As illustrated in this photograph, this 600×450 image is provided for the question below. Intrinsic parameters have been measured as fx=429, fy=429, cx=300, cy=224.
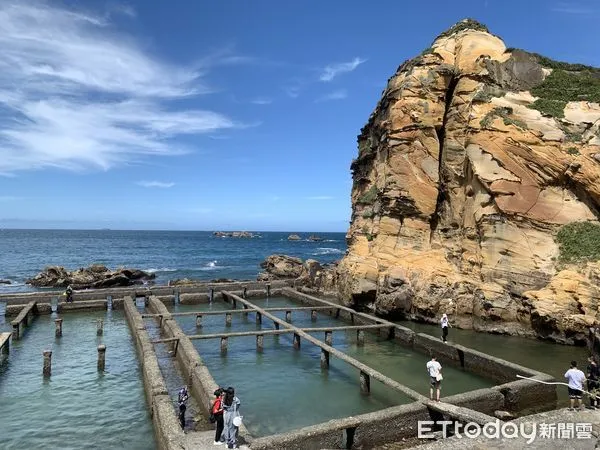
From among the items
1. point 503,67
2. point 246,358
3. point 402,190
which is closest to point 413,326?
point 402,190

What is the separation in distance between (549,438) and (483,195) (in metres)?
20.5

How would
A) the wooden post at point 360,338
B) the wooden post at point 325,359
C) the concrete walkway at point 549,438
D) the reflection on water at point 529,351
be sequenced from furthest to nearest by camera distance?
the wooden post at point 360,338, the wooden post at point 325,359, the reflection on water at point 529,351, the concrete walkway at point 549,438

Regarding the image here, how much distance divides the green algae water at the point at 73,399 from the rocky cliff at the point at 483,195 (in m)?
19.3

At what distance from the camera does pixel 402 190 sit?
33688mm

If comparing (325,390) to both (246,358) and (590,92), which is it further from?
(590,92)

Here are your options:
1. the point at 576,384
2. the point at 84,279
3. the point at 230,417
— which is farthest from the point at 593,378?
the point at 84,279

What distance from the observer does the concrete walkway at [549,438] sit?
1058 centimetres

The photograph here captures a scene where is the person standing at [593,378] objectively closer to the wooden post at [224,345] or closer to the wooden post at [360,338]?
the wooden post at [360,338]

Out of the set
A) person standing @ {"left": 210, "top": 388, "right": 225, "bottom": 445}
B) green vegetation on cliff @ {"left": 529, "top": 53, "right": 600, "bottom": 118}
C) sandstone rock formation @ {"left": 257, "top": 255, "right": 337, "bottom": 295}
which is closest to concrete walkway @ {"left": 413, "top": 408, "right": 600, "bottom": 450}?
person standing @ {"left": 210, "top": 388, "right": 225, "bottom": 445}

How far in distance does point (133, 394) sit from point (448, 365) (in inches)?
600

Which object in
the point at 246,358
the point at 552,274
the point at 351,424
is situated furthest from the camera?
the point at 552,274

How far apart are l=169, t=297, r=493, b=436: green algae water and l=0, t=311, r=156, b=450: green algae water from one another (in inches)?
155

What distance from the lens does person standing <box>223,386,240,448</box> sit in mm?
11359

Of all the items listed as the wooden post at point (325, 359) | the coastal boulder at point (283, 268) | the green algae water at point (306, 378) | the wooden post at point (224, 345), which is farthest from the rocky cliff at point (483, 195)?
the coastal boulder at point (283, 268)
